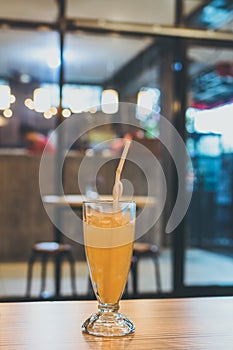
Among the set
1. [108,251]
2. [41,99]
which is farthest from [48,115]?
[108,251]

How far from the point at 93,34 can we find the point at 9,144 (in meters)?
1.54

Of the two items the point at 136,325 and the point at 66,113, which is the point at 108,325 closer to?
the point at 136,325

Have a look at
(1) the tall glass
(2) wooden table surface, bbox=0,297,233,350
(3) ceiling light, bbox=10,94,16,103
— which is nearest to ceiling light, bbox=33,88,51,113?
(3) ceiling light, bbox=10,94,16,103

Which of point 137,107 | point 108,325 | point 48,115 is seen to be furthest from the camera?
point 137,107

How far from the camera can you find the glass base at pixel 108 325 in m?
0.92

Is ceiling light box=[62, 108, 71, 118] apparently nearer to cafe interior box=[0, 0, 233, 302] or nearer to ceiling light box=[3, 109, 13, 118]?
cafe interior box=[0, 0, 233, 302]

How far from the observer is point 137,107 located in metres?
4.73

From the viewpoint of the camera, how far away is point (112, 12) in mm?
4340

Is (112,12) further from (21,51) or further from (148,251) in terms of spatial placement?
(148,251)

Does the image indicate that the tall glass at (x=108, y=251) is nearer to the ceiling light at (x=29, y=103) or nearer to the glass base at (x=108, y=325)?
the glass base at (x=108, y=325)

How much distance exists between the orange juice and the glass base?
3 cm

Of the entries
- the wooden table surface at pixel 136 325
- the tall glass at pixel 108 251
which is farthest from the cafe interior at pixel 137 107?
the tall glass at pixel 108 251

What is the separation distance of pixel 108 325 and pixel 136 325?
66 millimetres

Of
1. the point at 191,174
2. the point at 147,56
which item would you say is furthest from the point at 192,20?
A: the point at 191,174
